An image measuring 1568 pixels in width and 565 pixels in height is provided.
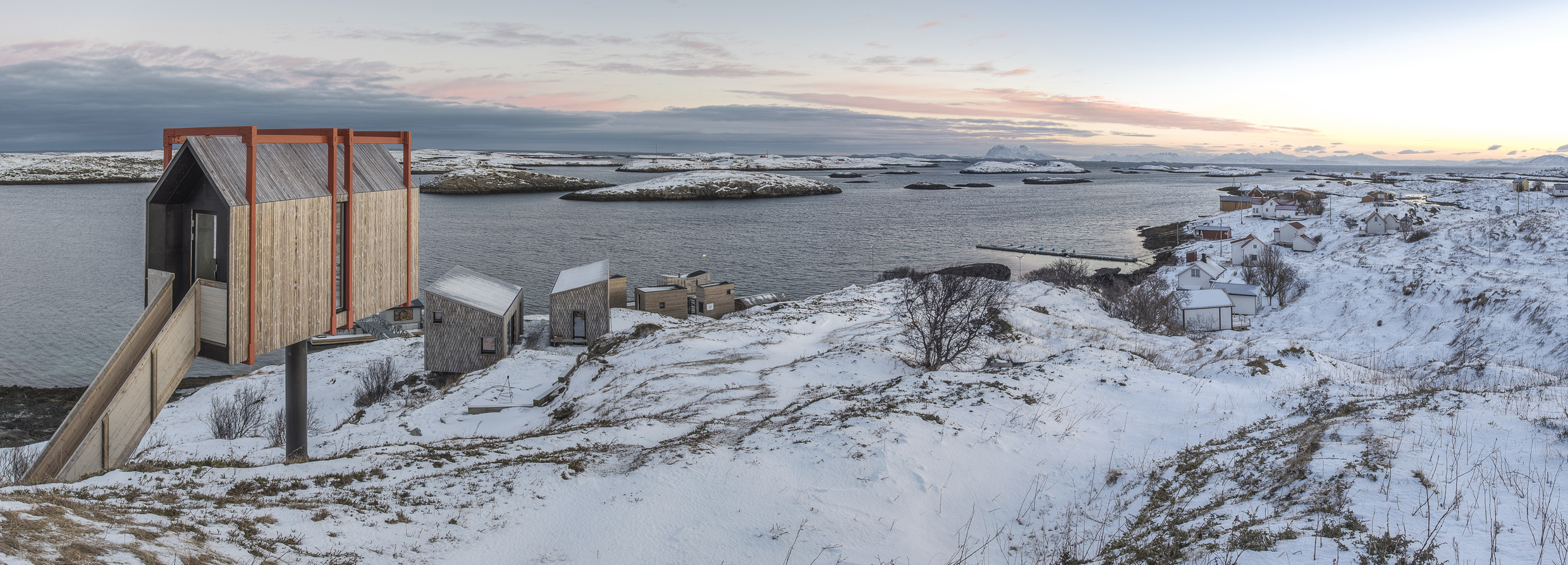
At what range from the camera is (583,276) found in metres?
33.4

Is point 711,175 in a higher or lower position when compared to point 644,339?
higher

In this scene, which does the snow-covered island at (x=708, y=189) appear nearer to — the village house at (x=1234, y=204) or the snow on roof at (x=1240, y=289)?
the village house at (x=1234, y=204)

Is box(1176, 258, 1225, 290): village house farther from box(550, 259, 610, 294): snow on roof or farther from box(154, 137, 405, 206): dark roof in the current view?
box(154, 137, 405, 206): dark roof

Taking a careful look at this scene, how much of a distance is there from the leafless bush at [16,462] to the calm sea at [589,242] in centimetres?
1569

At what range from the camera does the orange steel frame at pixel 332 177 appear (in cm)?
1006

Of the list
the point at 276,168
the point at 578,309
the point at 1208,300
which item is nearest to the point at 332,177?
the point at 276,168

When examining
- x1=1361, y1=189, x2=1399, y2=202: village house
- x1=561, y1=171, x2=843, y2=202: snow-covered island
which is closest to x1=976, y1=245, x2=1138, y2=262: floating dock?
x1=1361, y1=189, x2=1399, y2=202: village house

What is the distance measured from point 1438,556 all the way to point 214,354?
1427 centimetres

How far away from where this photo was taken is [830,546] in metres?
7.71

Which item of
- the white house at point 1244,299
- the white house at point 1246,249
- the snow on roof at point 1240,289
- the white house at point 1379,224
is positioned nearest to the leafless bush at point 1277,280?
the snow on roof at point 1240,289

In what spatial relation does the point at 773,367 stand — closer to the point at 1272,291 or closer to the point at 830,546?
the point at 830,546

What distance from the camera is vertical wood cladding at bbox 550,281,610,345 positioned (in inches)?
1230

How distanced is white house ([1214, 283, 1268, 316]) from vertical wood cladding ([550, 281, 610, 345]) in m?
36.7

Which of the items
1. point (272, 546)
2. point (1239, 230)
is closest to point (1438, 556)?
point (272, 546)
